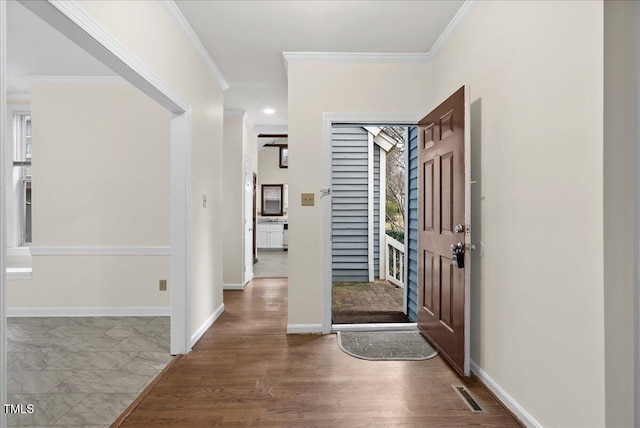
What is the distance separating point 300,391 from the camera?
227cm

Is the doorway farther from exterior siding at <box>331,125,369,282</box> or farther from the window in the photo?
the window

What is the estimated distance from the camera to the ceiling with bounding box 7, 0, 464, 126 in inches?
102

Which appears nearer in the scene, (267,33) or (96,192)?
(267,33)

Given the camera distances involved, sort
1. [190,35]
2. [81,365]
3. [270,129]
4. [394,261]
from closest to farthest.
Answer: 1. [81,365]
2. [190,35]
3. [394,261]
4. [270,129]

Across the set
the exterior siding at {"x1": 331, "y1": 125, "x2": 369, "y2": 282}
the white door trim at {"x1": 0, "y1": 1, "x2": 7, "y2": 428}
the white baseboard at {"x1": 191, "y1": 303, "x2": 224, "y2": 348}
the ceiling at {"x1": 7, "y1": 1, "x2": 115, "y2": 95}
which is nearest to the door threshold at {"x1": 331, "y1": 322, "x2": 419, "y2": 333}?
the white baseboard at {"x1": 191, "y1": 303, "x2": 224, "y2": 348}

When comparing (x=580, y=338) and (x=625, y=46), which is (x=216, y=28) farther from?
(x=580, y=338)

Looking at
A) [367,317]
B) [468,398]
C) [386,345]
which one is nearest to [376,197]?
[367,317]

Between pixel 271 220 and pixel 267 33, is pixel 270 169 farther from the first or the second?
pixel 267 33

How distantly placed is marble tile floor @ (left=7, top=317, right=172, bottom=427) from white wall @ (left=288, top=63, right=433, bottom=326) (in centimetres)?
129

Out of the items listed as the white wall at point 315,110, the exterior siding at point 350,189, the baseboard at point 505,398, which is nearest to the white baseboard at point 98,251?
the white wall at point 315,110

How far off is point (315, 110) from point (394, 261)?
3.02m

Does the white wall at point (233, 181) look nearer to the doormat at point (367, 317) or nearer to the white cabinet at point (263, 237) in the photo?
the doormat at point (367, 317)

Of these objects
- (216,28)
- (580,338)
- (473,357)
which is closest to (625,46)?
(580,338)

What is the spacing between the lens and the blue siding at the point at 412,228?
148 inches
